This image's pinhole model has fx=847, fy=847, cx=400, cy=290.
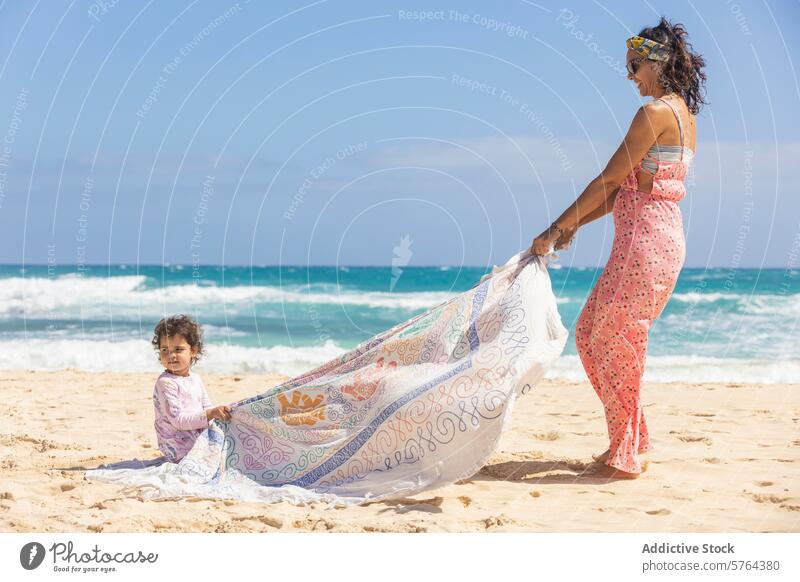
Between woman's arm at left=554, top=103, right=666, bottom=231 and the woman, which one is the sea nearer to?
the woman

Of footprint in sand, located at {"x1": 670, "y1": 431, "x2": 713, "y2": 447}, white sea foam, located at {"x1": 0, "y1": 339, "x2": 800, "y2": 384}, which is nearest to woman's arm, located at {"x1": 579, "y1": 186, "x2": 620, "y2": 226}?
footprint in sand, located at {"x1": 670, "y1": 431, "x2": 713, "y2": 447}

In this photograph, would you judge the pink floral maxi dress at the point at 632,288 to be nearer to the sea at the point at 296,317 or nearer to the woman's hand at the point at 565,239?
the woman's hand at the point at 565,239

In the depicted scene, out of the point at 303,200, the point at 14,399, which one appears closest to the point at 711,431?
the point at 14,399

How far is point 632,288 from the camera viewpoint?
5.21m

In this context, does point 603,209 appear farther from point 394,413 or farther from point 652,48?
point 394,413

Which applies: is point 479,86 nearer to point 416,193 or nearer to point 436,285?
point 416,193

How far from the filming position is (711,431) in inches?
283

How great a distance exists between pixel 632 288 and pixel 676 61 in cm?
144

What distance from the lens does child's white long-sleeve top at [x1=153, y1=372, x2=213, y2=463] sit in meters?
5.27

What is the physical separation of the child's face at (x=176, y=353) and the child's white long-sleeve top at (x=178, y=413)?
0.05m

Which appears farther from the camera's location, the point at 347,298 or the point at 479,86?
the point at 347,298

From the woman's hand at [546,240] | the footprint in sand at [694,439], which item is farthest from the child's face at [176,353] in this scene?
the footprint in sand at [694,439]
